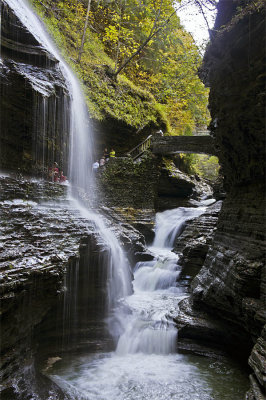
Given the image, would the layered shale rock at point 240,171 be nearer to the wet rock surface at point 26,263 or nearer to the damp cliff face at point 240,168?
the damp cliff face at point 240,168

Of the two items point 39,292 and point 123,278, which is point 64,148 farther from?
point 39,292

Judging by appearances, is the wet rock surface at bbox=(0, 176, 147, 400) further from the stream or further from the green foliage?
the green foliage

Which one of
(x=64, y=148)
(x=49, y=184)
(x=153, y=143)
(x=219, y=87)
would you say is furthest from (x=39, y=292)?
(x=153, y=143)

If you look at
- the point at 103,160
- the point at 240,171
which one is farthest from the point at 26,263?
the point at 103,160

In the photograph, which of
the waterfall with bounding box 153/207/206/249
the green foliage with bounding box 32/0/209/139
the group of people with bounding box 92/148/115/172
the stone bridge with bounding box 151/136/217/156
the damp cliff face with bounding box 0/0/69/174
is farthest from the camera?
the stone bridge with bounding box 151/136/217/156

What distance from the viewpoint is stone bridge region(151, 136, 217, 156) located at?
1698 centimetres

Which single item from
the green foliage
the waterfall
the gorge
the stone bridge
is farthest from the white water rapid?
the waterfall

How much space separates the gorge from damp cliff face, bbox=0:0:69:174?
45 mm

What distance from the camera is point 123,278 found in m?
9.20

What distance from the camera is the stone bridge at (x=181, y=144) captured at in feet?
55.7

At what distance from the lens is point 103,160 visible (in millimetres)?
16062

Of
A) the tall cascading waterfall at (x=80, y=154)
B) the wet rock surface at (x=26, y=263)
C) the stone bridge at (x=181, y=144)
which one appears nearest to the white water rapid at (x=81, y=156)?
the tall cascading waterfall at (x=80, y=154)

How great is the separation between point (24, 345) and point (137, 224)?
1121cm

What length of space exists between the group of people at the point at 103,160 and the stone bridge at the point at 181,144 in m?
3.00
